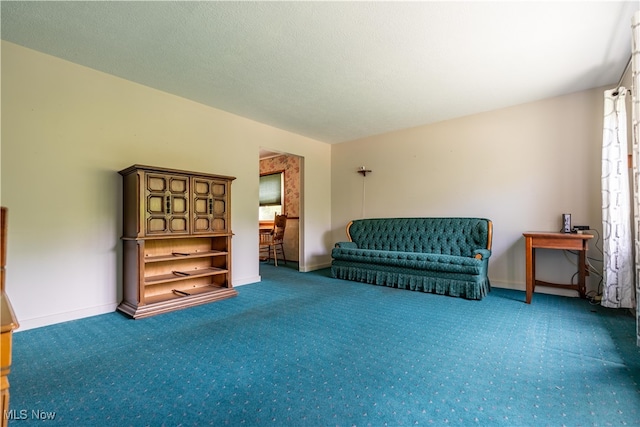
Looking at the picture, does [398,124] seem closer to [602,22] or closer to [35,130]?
[602,22]

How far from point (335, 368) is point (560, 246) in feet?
9.60

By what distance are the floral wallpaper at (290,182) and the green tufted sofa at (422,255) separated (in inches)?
75.2

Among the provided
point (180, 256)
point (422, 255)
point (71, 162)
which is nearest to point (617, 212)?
point (422, 255)

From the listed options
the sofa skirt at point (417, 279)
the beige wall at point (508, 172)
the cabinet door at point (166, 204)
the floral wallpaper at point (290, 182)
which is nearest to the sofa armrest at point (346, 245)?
the sofa skirt at point (417, 279)

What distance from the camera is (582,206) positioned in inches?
145

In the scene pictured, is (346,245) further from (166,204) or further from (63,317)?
(63,317)

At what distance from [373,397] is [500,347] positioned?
123 centimetres

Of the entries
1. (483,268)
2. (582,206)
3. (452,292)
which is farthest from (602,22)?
(452,292)

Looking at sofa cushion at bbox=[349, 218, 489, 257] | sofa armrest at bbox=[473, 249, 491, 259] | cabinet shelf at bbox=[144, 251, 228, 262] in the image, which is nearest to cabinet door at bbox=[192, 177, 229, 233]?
cabinet shelf at bbox=[144, 251, 228, 262]

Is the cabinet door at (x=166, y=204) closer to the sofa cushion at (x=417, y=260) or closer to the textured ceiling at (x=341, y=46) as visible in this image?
the textured ceiling at (x=341, y=46)

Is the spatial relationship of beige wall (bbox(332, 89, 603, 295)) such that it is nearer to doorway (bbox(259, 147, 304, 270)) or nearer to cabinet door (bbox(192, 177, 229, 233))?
doorway (bbox(259, 147, 304, 270))

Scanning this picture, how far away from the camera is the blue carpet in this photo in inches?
59.6

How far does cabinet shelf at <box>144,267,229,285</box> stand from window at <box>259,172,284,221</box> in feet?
11.1

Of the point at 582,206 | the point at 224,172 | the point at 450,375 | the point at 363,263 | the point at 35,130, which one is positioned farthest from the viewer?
the point at 363,263
